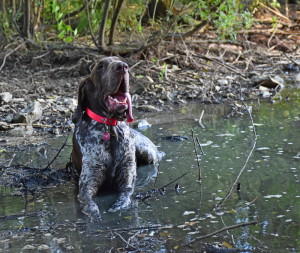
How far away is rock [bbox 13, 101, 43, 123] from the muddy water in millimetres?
1476

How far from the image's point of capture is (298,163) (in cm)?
593

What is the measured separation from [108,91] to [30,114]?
4.30 metres

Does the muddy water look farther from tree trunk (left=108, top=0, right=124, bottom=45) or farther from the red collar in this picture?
tree trunk (left=108, top=0, right=124, bottom=45)

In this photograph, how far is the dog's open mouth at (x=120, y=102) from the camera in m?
5.18

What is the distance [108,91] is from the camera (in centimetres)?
519

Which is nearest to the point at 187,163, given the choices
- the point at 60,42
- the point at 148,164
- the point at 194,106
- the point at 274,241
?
the point at 148,164

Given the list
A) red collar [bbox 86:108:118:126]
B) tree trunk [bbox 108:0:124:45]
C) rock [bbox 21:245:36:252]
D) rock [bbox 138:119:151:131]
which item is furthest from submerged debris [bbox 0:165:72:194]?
tree trunk [bbox 108:0:124:45]

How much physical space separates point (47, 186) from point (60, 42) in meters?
8.85

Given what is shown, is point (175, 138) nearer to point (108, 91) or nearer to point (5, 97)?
point (108, 91)

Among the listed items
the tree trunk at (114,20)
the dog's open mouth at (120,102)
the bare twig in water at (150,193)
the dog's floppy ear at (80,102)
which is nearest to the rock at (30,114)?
the dog's floppy ear at (80,102)

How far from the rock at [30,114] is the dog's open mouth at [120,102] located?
3.92 meters

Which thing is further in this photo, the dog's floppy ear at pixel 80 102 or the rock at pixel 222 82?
the rock at pixel 222 82

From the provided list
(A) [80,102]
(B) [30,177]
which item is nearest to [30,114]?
(B) [30,177]

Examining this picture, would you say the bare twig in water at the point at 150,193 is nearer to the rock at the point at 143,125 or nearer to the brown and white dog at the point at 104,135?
the brown and white dog at the point at 104,135
